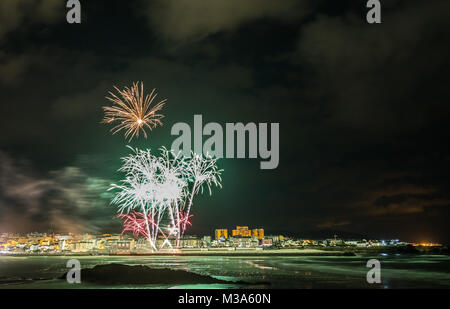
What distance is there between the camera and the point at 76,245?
11381 cm

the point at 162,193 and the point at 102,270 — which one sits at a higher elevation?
the point at 162,193

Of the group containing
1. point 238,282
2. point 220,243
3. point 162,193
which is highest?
point 162,193
